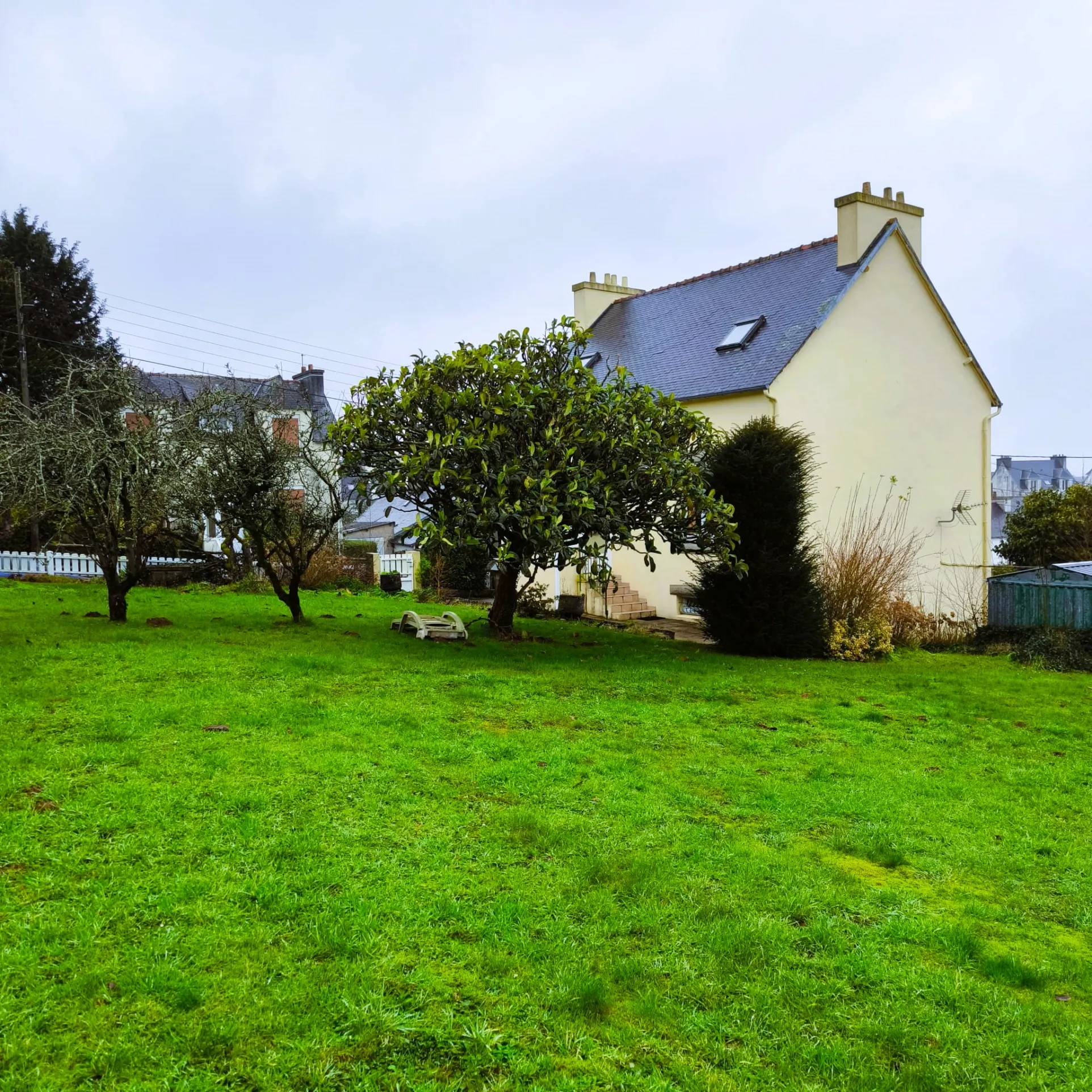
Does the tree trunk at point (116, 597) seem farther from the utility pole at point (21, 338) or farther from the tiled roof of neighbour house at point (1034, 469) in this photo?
the tiled roof of neighbour house at point (1034, 469)

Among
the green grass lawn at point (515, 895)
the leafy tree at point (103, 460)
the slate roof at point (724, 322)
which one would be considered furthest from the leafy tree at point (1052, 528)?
the leafy tree at point (103, 460)

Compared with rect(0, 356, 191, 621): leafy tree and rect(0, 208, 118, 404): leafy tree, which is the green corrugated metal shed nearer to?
rect(0, 356, 191, 621): leafy tree

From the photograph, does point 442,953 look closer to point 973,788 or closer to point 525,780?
point 525,780

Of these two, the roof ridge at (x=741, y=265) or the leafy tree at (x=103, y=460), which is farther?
the roof ridge at (x=741, y=265)

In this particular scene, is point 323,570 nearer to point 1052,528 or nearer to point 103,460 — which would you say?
point 103,460

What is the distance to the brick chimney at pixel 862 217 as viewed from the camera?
17562mm

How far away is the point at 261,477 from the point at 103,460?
6.91 ft

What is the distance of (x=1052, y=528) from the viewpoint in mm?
23906

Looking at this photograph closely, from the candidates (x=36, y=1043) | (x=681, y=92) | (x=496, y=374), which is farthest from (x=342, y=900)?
(x=681, y=92)

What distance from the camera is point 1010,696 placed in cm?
997

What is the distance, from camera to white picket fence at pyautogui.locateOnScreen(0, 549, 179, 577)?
20609 millimetres

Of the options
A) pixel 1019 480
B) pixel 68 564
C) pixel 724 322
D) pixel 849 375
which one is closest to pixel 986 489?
pixel 849 375

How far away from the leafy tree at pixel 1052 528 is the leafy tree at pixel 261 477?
20.1 metres

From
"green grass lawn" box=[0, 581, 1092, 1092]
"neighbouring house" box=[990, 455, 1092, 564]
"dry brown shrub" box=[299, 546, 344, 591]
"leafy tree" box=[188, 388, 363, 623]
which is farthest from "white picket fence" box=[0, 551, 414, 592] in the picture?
"neighbouring house" box=[990, 455, 1092, 564]
